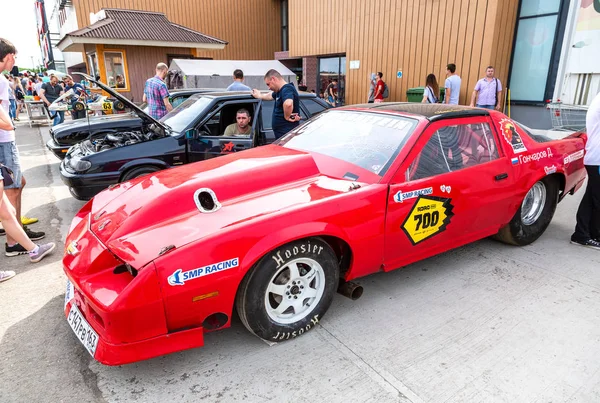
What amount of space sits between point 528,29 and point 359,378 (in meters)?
9.49

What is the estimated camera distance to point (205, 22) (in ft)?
75.4

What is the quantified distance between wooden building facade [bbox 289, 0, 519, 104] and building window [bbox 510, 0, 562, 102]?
203mm

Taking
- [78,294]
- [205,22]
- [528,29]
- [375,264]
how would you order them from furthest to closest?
[205,22] < [528,29] < [375,264] < [78,294]

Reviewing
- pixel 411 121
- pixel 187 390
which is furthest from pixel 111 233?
pixel 411 121

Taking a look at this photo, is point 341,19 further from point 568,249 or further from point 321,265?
point 321,265

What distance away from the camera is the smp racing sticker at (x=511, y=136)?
144 inches

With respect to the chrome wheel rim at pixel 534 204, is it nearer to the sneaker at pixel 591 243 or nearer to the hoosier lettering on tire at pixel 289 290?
the sneaker at pixel 591 243

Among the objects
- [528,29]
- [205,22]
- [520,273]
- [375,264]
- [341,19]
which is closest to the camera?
[375,264]

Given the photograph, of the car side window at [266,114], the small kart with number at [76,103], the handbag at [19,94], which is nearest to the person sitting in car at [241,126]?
the car side window at [266,114]

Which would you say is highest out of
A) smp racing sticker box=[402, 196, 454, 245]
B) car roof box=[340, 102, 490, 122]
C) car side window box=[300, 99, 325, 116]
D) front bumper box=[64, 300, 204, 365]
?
car roof box=[340, 102, 490, 122]

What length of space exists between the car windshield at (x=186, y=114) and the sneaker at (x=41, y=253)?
81.1 inches

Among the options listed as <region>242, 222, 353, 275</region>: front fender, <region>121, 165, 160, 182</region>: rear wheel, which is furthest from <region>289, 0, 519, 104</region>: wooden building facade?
<region>242, 222, 353, 275</region>: front fender

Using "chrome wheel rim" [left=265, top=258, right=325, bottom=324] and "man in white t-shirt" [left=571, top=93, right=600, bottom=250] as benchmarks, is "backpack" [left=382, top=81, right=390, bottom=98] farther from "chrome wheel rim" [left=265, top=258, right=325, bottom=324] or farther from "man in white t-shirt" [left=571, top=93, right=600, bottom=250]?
"chrome wheel rim" [left=265, top=258, right=325, bottom=324]

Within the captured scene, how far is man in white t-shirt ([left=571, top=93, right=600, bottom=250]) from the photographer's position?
383 cm
